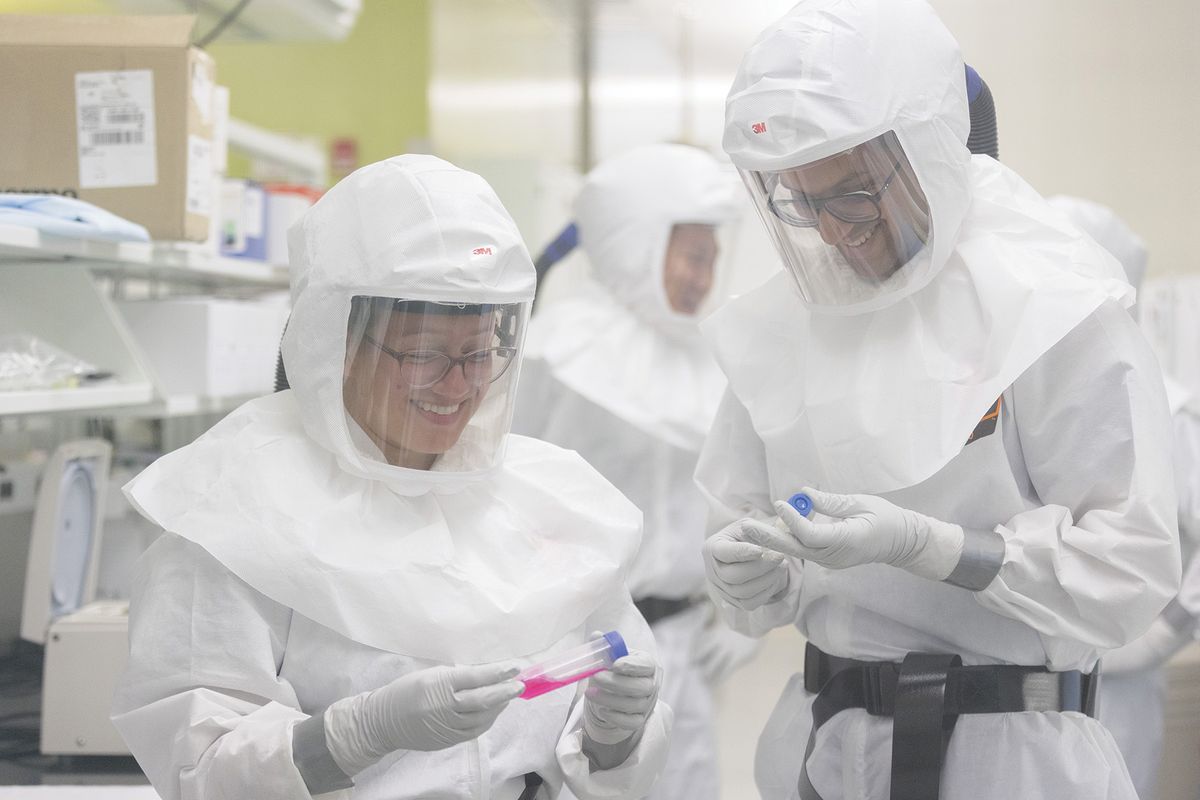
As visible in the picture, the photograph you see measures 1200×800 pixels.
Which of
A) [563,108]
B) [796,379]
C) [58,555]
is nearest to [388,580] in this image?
[796,379]

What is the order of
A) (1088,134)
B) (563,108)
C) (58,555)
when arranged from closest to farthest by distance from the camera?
1. (58,555)
2. (1088,134)
3. (563,108)

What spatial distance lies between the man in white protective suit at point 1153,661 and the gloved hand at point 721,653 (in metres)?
0.86

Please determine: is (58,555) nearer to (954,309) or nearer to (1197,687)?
(954,309)

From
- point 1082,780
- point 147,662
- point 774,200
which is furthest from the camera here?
point 774,200

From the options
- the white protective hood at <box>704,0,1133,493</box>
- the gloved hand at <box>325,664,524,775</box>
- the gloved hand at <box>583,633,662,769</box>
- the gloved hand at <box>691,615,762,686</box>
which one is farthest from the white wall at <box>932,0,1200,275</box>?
the gloved hand at <box>325,664,524,775</box>

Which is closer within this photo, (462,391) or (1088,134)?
(462,391)

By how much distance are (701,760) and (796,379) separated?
1379 millimetres

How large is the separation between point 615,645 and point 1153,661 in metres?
1.69

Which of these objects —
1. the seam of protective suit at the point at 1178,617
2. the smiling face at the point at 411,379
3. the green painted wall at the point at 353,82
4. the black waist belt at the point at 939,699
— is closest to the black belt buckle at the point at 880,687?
the black waist belt at the point at 939,699

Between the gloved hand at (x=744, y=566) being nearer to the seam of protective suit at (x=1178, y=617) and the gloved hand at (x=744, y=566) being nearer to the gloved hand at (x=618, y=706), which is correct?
the gloved hand at (x=618, y=706)

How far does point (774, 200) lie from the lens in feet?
4.97

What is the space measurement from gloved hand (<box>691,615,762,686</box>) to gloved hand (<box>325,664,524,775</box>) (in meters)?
1.78

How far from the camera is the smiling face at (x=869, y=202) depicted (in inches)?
55.9

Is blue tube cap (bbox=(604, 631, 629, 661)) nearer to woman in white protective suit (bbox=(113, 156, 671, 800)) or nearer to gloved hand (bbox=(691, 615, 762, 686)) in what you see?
woman in white protective suit (bbox=(113, 156, 671, 800))
